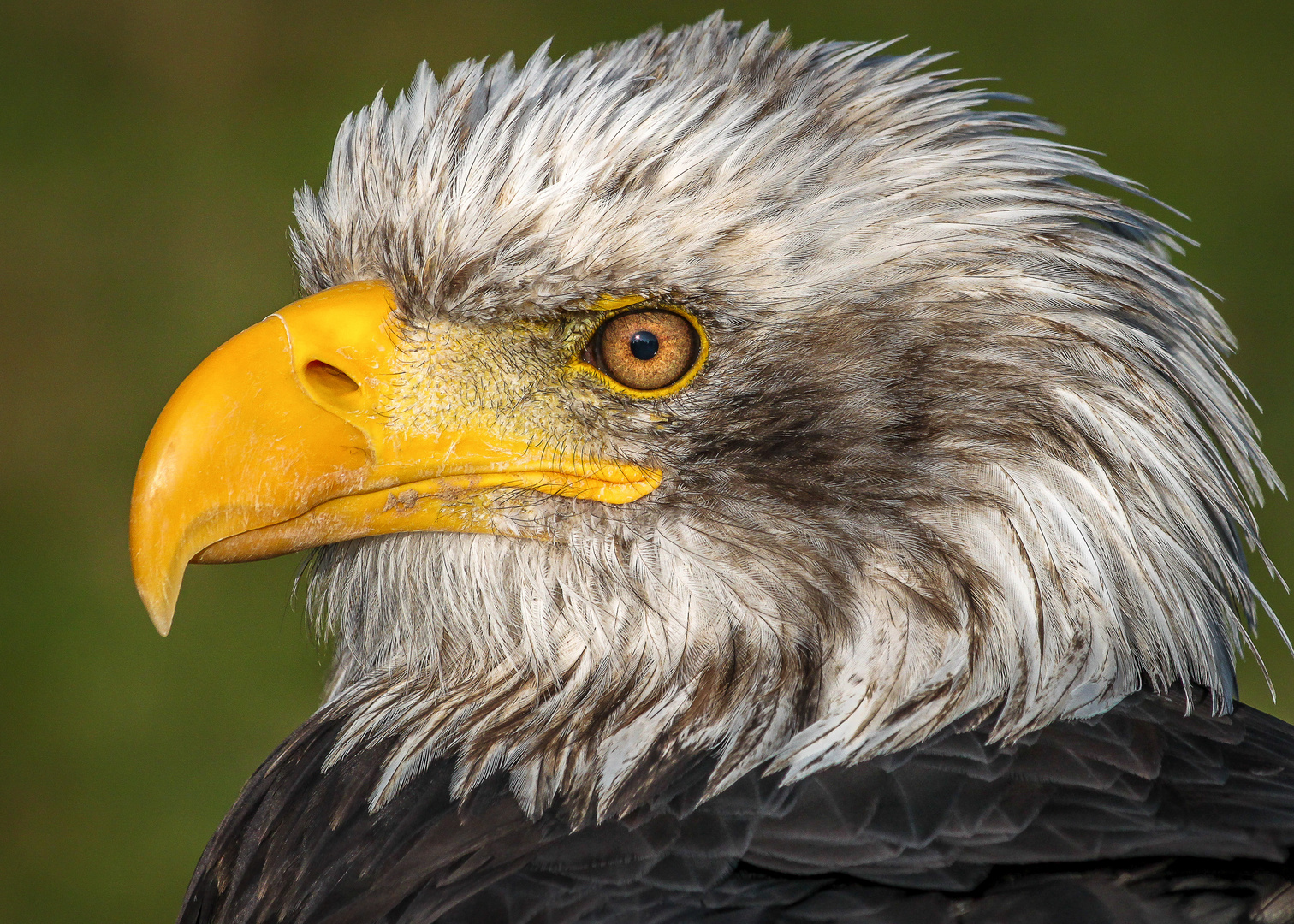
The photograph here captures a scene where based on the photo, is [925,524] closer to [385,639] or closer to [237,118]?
[385,639]

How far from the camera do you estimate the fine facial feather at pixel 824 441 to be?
7.02 feet

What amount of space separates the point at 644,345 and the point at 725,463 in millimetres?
232

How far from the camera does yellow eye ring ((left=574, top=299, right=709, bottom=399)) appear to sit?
2184 mm

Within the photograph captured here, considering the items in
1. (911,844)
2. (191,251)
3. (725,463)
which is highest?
(191,251)

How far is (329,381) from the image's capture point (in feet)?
7.33

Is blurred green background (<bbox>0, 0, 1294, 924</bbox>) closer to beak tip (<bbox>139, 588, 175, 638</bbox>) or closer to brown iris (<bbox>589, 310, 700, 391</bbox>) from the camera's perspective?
beak tip (<bbox>139, 588, 175, 638</bbox>)

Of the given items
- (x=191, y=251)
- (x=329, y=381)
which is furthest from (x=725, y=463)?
(x=191, y=251)

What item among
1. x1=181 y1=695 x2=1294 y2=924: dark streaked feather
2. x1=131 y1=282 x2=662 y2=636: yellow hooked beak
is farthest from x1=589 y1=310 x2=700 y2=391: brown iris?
x1=181 y1=695 x2=1294 y2=924: dark streaked feather

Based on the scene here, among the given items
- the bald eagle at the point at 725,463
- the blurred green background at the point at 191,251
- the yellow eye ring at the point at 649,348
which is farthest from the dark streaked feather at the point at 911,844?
the blurred green background at the point at 191,251

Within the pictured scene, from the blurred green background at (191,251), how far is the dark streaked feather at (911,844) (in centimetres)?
325

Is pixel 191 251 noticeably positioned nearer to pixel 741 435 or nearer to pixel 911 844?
pixel 741 435

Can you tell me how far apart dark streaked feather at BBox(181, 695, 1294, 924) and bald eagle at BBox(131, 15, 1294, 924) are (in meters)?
0.02

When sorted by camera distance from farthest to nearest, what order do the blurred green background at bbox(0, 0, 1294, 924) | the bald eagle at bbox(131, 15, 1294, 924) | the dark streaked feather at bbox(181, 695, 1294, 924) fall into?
the blurred green background at bbox(0, 0, 1294, 924), the bald eagle at bbox(131, 15, 1294, 924), the dark streaked feather at bbox(181, 695, 1294, 924)

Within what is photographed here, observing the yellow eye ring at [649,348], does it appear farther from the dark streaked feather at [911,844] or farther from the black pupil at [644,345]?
the dark streaked feather at [911,844]
